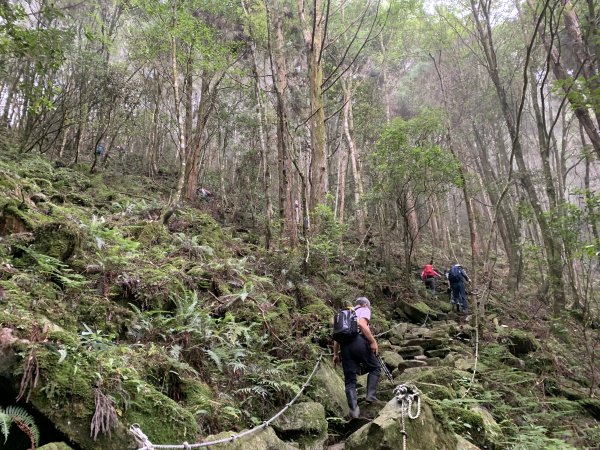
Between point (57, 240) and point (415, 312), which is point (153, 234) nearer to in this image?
point (57, 240)

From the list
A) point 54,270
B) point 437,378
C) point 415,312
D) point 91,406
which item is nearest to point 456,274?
point 415,312

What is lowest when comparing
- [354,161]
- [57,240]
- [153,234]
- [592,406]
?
[592,406]

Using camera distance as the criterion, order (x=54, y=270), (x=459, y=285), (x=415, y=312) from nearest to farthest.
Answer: (x=54, y=270) < (x=415, y=312) < (x=459, y=285)

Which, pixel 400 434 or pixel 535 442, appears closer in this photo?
pixel 400 434

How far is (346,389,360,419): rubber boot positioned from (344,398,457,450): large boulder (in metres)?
1.35

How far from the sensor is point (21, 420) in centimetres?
262

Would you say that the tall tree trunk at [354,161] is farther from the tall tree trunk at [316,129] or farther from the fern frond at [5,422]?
the fern frond at [5,422]

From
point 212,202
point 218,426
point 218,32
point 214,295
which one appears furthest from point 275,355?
point 218,32

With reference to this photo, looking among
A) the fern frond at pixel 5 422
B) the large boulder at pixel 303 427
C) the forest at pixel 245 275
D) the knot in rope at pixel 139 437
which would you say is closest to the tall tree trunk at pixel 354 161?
the forest at pixel 245 275

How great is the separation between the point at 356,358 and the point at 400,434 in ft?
6.61

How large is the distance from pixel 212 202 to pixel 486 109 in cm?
1573

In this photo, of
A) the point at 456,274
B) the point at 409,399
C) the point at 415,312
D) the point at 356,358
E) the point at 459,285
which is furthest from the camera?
the point at 459,285

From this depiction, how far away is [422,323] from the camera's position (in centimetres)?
1130

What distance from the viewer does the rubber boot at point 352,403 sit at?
18.0 feet
